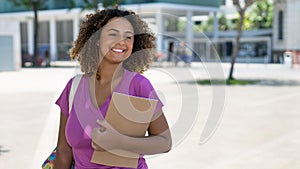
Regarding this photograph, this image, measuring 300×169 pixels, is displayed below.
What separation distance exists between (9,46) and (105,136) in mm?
28593

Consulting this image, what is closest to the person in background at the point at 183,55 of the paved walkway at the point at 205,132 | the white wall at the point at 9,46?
the paved walkway at the point at 205,132

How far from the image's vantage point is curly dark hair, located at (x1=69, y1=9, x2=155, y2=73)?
1.94 m

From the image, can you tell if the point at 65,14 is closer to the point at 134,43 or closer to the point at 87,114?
the point at 134,43

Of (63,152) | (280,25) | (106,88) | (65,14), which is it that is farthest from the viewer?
(65,14)

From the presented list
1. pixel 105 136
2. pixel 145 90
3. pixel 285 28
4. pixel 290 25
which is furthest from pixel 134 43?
pixel 285 28

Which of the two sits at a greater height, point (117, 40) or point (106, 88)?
point (117, 40)

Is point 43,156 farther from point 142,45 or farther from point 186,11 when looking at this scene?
point 186,11

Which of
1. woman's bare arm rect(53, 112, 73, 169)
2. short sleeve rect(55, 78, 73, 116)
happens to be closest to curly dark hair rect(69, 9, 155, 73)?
short sleeve rect(55, 78, 73, 116)

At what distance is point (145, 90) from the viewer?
1.80m

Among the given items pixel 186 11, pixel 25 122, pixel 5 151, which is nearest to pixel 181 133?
pixel 5 151

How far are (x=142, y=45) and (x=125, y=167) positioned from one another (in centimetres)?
51

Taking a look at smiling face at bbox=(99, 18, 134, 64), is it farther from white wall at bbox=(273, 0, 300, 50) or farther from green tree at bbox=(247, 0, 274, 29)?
green tree at bbox=(247, 0, 274, 29)

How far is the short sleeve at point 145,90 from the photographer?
1771 mm

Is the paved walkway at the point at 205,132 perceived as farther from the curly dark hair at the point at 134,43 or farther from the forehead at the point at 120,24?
the forehead at the point at 120,24
